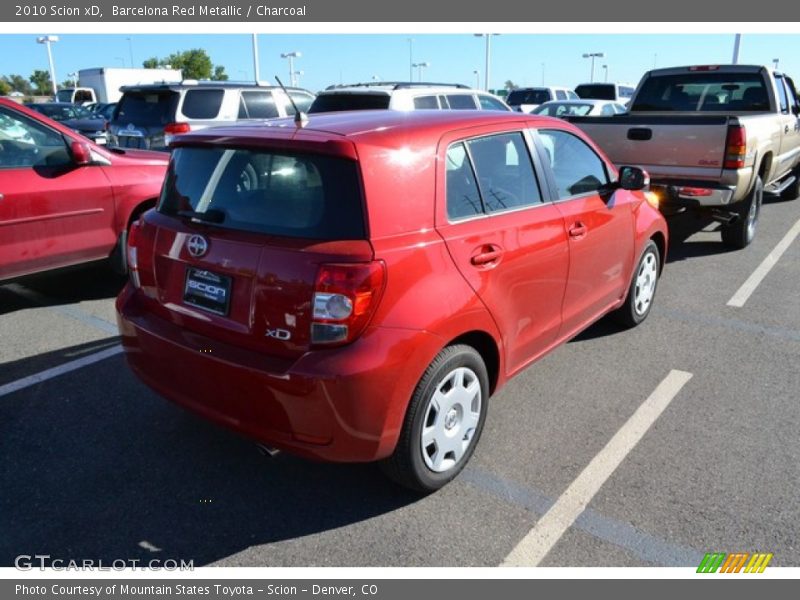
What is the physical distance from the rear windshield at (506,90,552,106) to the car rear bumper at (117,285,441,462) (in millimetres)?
20820

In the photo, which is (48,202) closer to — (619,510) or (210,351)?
(210,351)

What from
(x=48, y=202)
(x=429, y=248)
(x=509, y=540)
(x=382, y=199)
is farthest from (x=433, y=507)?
(x=48, y=202)

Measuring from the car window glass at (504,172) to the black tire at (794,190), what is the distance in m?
9.79

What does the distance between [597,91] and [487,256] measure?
2199 centimetres

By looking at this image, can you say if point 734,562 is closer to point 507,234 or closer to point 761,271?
point 507,234

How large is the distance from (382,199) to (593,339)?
286 cm

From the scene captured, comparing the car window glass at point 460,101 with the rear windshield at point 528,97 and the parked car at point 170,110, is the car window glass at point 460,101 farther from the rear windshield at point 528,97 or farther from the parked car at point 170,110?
the rear windshield at point 528,97

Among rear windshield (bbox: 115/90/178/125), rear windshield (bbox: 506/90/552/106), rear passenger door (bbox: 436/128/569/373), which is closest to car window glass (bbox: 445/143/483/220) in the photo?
rear passenger door (bbox: 436/128/569/373)

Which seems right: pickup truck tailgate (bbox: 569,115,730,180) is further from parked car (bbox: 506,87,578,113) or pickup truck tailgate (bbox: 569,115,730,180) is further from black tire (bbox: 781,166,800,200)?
parked car (bbox: 506,87,578,113)

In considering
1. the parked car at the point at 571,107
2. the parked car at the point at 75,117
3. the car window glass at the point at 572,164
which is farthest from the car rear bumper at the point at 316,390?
the parked car at the point at 75,117

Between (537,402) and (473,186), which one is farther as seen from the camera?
(537,402)

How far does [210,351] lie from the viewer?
9.23 feet

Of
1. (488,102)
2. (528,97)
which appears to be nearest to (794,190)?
(488,102)

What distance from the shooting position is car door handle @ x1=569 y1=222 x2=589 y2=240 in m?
Result: 3.78
